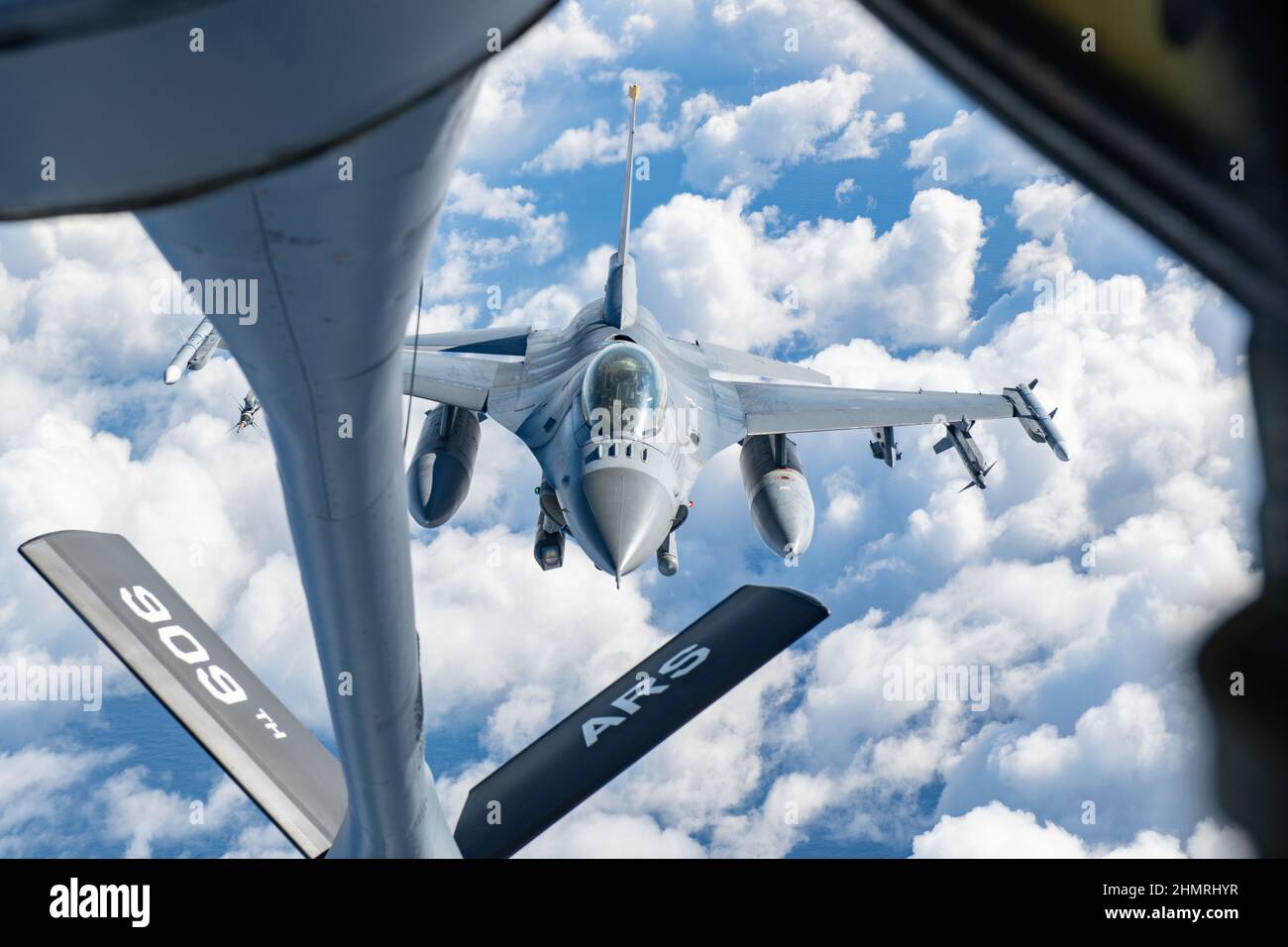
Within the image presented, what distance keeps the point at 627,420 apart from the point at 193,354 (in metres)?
9.23

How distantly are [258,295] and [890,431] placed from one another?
17670 mm

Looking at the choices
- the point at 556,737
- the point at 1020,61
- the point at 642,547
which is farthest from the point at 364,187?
the point at 642,547

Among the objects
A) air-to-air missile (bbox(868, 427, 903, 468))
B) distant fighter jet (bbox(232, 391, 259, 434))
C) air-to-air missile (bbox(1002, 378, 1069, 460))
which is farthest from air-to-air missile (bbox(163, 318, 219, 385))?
air-to-air missile (bbox(1002, 378, 1069, 460))

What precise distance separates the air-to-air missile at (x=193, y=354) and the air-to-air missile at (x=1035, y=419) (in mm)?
14642

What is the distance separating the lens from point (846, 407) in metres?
Answer: 18.2

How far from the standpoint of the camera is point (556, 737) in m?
7.30

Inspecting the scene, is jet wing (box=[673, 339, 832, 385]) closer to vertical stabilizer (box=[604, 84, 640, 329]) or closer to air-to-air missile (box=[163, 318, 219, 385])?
vertical stabilizer (box=[604, 84, 640, 329])

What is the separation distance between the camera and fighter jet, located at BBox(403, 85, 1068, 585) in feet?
45.5

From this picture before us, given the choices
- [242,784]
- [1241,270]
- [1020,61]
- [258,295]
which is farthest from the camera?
[242,784]

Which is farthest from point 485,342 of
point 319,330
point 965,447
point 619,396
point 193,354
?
point 319,330

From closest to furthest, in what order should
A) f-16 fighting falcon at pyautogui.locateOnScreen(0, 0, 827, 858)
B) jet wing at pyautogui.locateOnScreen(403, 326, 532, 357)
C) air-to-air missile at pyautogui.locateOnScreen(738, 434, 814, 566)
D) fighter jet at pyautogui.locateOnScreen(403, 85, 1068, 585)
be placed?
f-16 fighting falcon at pyautogui.locateOnScreen(0, 0, 827, 858) → fighter jet at pyautogui.locateOnScreen(403, 85, 1068, 585) → air-to-air missile at pyautogui.locateOnScreen(738, 434, 814, 566) → jet wing at pyautogui.locateOnScreen(403, 326, 532, 357)

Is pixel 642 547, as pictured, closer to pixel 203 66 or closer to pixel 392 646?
pixel 392 646

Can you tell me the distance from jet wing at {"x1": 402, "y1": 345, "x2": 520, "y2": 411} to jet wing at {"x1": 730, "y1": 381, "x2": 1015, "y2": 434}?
15.0 ft

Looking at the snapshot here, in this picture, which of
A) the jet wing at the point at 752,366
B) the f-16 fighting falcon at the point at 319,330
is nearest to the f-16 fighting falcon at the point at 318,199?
the f-16 fighting falcon at the point at 319,330
